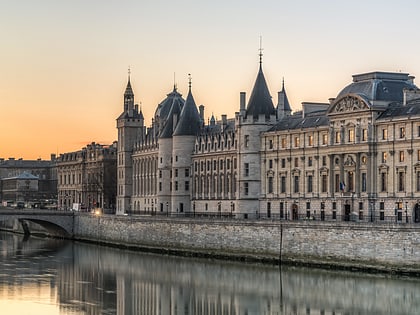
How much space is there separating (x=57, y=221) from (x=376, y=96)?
46340 millimetres

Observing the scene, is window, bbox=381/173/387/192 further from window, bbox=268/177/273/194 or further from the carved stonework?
window, bbox=268/177/273/194

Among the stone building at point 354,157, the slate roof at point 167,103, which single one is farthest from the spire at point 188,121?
the stone building at point 354,157

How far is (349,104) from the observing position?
92250 millimetres

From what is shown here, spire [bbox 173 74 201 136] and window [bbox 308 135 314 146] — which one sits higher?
spire [bbox 173 74 201 136]

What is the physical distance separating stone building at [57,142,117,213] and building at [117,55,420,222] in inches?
721

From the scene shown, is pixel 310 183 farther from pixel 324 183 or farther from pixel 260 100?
pixel 260 100

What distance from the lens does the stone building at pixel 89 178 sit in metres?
156

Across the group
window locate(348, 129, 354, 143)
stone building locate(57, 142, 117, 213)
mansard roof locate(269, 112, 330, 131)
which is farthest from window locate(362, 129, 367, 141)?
stone building locate(57, 142, 117, 213)

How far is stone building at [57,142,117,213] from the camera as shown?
156250 mm

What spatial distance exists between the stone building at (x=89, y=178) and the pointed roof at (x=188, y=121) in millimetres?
27336

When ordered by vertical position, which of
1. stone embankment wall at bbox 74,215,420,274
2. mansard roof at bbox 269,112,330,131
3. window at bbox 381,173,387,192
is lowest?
stone embankment wall at bbox 74,215,420,274

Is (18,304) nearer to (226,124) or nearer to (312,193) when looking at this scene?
(312,193)

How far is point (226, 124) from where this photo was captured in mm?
120000

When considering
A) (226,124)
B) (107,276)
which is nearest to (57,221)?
(226,124)
